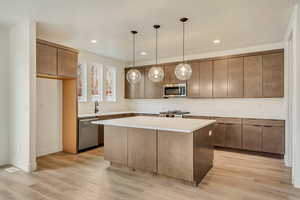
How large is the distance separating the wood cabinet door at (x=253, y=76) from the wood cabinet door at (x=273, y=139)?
32.9 inches

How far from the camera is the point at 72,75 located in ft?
14.2

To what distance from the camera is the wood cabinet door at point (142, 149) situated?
3029 millimetres

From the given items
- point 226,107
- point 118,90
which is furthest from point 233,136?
point 118,90

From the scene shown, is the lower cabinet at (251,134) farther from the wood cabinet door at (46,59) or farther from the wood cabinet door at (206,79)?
the wood cabinet door at (46,59)

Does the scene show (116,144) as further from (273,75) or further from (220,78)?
(273,75)

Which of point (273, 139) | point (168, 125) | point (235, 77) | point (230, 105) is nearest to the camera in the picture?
point (168, 125)

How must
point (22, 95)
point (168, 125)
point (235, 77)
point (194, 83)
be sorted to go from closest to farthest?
point (168, 125), point (22, 95), point (235, 77), point (194, 83)

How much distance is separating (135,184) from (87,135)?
232cm

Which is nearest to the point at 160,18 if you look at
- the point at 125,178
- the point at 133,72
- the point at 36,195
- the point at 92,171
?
the point at 133,72

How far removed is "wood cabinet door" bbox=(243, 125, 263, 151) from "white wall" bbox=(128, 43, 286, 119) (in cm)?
50

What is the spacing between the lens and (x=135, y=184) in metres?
2.81

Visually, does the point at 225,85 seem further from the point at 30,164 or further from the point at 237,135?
the point at 30,164

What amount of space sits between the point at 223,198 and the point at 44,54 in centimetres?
407

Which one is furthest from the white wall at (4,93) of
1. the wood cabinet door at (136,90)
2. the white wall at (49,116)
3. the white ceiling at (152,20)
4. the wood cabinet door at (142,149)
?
the wood cabinet door at (136,90)
